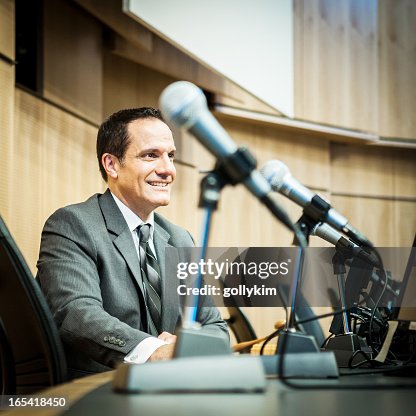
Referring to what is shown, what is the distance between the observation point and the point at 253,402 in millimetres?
866

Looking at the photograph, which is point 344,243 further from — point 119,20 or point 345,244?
point 119,20

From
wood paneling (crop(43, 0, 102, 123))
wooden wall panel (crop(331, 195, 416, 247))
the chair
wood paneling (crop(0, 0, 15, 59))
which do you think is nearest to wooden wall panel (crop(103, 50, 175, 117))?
wood paneling (crop(43, 0, 102, 123))

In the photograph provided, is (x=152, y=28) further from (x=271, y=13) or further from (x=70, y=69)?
(x=271, y=13)

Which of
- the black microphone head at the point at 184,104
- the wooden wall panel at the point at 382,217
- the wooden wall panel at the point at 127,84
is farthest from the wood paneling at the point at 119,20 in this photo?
the black microphone head at the point at 184,104

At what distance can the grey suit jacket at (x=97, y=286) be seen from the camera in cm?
188

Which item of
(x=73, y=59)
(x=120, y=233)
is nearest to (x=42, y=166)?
(x=73, y=59)

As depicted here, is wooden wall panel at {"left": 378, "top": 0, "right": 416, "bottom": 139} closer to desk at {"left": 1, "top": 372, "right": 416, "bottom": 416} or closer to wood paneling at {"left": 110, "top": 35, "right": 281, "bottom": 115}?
wood paneling at {"left": 110, "top": 35, "right": 281, "bottom": 115}

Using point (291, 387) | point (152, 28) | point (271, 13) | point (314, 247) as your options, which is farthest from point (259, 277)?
point (271, 13)

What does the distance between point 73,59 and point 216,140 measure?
3525 mm

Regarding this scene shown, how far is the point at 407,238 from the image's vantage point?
718cm

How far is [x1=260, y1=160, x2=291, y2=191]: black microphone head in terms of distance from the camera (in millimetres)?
1479

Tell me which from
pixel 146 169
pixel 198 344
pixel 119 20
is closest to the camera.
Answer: pixel 198 344

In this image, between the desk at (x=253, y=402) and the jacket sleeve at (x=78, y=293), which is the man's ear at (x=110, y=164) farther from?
the desk at (x=253, y=402)

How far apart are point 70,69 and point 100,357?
2752 mm
